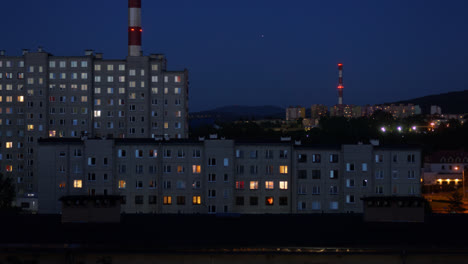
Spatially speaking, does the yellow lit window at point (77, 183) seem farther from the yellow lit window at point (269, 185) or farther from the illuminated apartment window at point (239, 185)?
the yellow lit window at point (269, 185)

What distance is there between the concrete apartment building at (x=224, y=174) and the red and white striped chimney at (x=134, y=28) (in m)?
45.0

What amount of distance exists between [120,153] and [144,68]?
144ft

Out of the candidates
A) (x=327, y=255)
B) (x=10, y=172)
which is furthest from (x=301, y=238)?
(x=10, y=172)

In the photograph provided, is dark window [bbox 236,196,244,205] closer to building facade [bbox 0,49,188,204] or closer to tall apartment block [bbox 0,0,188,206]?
tall apartment block [bbox 0,0,188,206]

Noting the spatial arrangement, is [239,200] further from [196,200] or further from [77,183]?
[77,183]

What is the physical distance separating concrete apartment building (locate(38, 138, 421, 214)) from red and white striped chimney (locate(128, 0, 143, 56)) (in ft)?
148

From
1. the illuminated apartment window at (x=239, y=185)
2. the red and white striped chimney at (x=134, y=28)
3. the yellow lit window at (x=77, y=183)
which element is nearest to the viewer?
the illuminated apartment window at (x=239, y=185)

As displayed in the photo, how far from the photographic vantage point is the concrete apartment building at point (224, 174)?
174ft

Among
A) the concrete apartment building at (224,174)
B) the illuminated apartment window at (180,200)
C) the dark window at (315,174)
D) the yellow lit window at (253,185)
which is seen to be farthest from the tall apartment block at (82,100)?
the dark window at (315,174)

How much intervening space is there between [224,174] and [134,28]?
178 ft

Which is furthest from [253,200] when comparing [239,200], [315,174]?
[315,174]

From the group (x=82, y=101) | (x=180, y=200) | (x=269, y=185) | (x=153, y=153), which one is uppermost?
(x=82, y=101)

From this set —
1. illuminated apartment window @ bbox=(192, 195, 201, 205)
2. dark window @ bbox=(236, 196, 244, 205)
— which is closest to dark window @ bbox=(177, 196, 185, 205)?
illuminated apartment window @ bbox=(192, 195, 201, 205)

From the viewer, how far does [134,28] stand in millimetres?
100500
